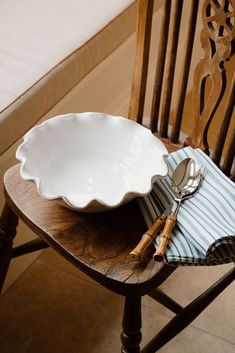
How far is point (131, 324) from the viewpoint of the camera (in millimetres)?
827

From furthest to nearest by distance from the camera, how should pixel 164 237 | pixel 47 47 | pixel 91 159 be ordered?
pixel 47 47 < pixel 91 159 < pixel 164 237

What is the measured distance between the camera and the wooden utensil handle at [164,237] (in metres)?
0.75

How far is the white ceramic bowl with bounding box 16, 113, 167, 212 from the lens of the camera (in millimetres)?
817

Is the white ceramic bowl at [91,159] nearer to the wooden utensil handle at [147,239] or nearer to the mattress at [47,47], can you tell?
the wooden utensil handle at [147,239]

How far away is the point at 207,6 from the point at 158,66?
0.13 m

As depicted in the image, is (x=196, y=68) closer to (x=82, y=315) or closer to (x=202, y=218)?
(x=202, y=218)

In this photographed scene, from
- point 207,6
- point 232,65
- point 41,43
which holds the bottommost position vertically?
point 232,65

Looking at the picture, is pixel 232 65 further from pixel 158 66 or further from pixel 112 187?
pixel 112 187

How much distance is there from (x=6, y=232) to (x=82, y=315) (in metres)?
0.37

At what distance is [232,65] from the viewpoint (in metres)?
1.99

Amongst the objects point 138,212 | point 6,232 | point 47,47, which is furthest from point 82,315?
point 47,47

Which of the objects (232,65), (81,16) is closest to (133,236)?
(81,16)

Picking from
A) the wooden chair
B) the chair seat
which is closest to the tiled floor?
the wooden chair

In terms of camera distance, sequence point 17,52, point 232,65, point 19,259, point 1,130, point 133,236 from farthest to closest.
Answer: point 232,65
point 19,259
point 17,52
point 1,130
point 133,236
